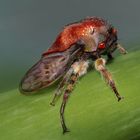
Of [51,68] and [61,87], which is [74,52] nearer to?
[51,68]

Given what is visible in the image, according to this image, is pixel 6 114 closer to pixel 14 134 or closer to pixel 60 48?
pixel 14 134

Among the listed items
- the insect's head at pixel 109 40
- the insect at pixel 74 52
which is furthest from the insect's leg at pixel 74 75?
the insect's head at pixel 109 40

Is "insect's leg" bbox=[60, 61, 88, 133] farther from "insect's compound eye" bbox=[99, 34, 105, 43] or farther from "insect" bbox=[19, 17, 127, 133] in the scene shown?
"insect's compound eye" bbox=[99, 34, 105, 43]

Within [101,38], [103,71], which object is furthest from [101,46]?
[103,71]

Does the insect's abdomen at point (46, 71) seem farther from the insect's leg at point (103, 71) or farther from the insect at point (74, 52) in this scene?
the insect's leg at point (103, 71)

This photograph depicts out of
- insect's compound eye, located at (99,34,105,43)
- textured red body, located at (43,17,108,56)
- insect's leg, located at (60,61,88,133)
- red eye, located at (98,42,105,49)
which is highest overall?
textured red body, located at (43,17,108,56)

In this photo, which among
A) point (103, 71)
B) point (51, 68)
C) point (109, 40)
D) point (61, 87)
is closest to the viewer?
point (103, 71)

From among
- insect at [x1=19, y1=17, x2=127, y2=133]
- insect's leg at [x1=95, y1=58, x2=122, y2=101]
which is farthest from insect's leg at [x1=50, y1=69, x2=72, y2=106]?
insect's leg at [x1=95, y1=58, x2=122, y2=101]
